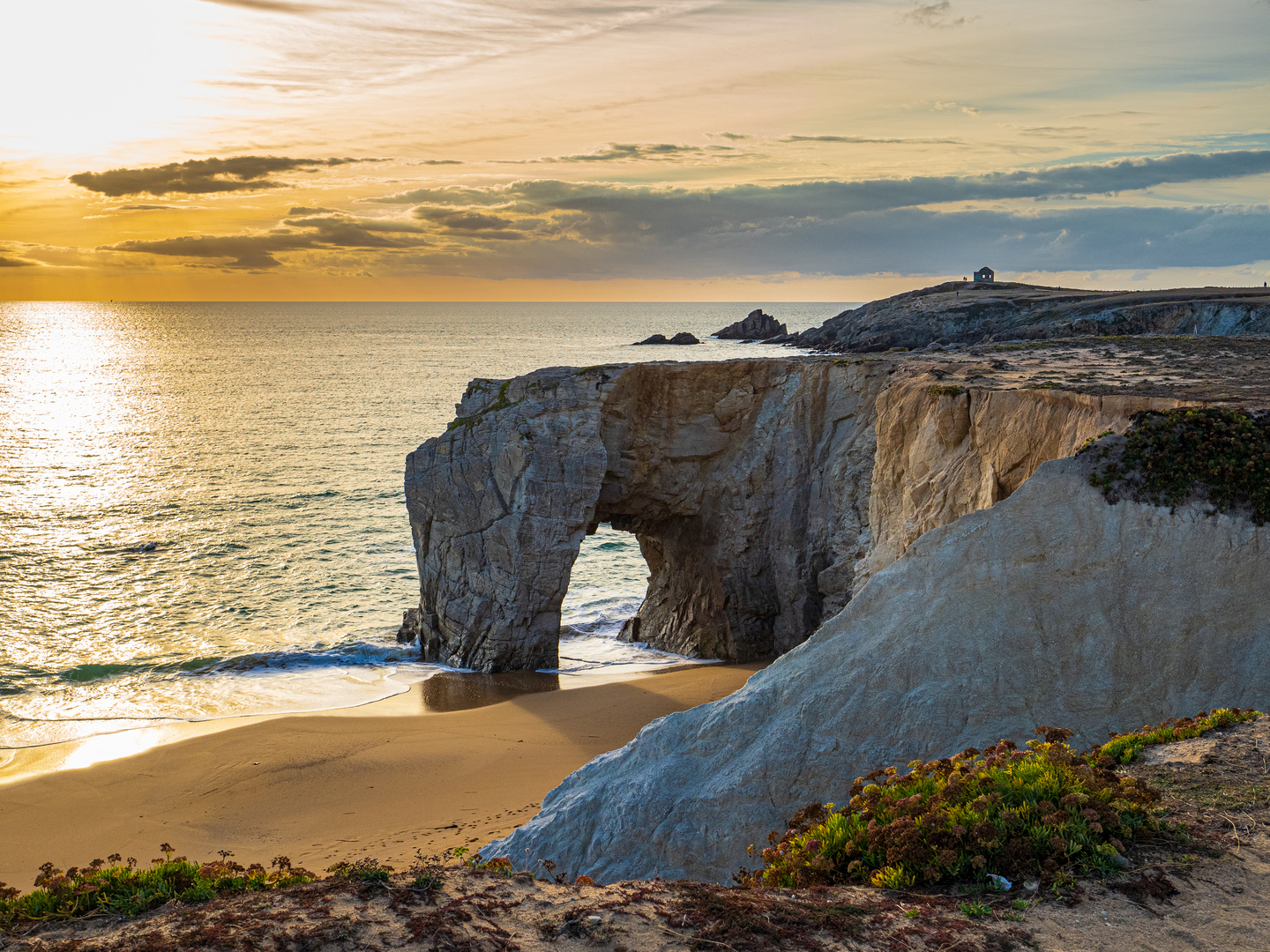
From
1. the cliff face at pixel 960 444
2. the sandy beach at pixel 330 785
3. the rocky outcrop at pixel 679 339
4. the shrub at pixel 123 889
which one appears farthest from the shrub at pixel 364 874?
the rocky outcrop at pixel 679 339

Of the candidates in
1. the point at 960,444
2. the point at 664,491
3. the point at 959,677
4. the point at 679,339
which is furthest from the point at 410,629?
the point at 679,339

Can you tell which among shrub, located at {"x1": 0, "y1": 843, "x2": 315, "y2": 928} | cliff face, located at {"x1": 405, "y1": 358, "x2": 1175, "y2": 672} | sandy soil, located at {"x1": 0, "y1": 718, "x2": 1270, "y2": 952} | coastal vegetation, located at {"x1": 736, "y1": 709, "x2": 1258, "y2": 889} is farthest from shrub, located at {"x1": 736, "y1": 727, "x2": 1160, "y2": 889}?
cliff face, located at {"x1": 405, "y1": 358, "x2": 1175, "y2": 672}

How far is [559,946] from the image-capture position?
→ 6.46 m

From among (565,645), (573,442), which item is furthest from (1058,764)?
(565,645)

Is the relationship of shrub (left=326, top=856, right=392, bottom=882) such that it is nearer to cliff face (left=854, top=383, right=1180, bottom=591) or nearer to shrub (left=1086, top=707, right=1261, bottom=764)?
shrub (left=1086, top=707, right=1261, bottom=764)

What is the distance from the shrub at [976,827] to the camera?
23.4 ft

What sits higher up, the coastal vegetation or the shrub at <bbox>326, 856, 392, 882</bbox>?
the coastal vegetation

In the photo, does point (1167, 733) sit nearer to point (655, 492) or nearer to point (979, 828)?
point (979, 828)

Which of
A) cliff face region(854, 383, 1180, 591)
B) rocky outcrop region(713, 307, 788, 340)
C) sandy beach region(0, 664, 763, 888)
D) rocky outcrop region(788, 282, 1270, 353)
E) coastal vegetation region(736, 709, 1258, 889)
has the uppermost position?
rocky outcrop region(713, 307, 788, 340)

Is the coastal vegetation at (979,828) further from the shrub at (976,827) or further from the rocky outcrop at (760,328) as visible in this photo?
the rocky outcrop at (760,328)

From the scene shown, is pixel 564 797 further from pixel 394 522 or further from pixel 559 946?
pixel 394 522

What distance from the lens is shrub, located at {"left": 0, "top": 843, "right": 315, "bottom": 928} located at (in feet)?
22.7

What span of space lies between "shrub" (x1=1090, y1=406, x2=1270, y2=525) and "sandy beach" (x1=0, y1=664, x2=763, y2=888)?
10.9 meters

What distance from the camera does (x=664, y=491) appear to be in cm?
2697
